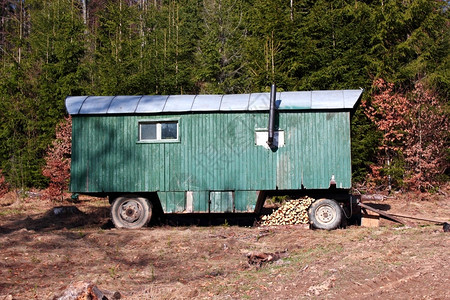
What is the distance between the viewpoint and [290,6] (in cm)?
2080

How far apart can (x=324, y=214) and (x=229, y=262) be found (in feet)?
12.4

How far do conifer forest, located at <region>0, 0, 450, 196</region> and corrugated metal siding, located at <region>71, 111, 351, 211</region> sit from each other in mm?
4678

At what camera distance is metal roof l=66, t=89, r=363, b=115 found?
1290cm

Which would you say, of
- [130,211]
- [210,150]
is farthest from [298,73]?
[130,211]

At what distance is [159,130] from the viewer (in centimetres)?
1352

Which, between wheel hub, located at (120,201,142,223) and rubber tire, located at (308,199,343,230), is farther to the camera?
wheel hub, located at (120,201,142,223)

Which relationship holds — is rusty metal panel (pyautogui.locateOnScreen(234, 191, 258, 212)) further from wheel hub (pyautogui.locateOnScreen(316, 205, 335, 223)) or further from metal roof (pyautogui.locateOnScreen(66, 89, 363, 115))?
metal roof (pyautogui.locateOnScreen(66, 89, 363, 115))

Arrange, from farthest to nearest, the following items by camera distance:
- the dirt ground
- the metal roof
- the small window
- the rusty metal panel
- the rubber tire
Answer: the small window < the rusty metal panel < the metal roof < the rubber tire < the dirt ground

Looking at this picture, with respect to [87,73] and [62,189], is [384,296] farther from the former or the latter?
[87,73]

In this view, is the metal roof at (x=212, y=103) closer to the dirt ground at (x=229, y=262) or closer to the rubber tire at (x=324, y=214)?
the rubber tire at (x=324, y=214)

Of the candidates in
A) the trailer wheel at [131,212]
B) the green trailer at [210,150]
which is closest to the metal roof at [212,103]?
the green trailer at [210,150]

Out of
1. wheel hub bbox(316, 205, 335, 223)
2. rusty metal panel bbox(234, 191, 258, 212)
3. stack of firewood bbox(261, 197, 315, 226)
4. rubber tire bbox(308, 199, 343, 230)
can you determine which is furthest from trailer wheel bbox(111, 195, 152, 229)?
wheel hub bbox(316, 205, 335, 223)

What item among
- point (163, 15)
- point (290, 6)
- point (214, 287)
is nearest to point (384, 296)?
point (214, 287)

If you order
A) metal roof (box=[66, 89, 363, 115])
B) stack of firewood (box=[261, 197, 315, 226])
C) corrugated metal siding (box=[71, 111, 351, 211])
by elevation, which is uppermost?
metal roof (box=[66, 89, 363, 115])
